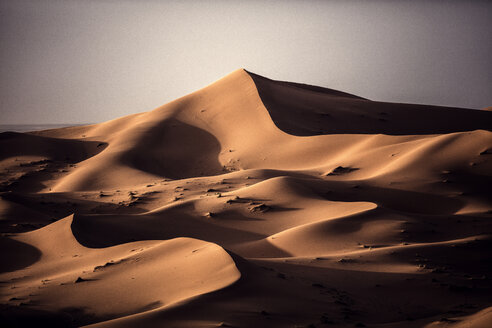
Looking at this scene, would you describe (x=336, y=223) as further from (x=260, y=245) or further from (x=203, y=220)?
(x=203, y=220)

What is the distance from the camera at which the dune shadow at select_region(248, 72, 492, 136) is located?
20484mm

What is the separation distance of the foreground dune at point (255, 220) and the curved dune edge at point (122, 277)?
0.03 metres

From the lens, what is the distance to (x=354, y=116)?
21500mm

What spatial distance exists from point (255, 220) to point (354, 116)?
11.6m

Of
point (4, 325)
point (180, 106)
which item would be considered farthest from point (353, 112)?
point (4, 325)

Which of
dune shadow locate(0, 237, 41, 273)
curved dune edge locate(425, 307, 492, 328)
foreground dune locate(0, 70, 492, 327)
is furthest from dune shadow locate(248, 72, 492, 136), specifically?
curved dune edge locate(425, 307, 492, 328)

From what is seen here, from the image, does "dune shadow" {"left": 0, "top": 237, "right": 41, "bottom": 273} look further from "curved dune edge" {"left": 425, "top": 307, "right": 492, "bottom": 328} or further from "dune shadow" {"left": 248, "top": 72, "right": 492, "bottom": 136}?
"dune shadow" {"left": 248, "top": 72, "right": 492, "bottom": 136}

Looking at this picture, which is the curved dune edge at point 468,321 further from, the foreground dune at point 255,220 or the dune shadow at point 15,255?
the dune shadow at point 15,255

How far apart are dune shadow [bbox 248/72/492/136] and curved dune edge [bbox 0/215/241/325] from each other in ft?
39.5

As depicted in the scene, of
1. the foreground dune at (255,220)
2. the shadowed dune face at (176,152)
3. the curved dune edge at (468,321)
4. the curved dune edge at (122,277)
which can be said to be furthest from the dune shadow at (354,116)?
the curved dune edge at (468,321)

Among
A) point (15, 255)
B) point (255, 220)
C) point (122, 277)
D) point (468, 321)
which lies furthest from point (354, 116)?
point (468, 321)

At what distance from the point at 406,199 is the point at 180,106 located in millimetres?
14307

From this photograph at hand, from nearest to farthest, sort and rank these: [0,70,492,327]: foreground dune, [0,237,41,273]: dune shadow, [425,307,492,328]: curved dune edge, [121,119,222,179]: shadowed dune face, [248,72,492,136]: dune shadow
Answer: [425,307,492,328]: curved dune edge, [0,70,492,327]: foreground dune, [0,237,41,273]: dune shadow, [121,119,222,179]: shadowed dune face, [248,72,492,136]: dune shadow

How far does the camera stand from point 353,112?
864 inches
